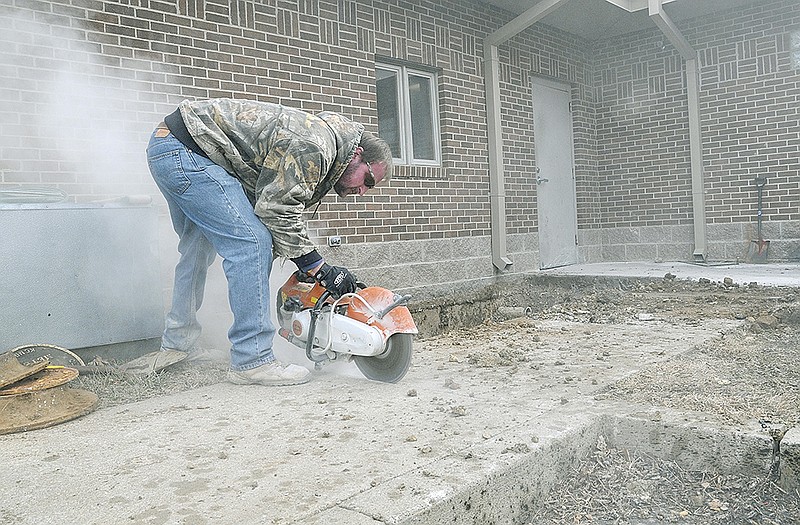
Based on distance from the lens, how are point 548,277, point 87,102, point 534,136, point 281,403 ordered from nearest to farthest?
point 281,403, point 87,102, point 548,277, point 534,136

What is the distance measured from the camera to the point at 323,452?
2.58 meters

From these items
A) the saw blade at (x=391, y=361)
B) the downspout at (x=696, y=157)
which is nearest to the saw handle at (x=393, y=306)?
the saw blade at (x=391, y=361)

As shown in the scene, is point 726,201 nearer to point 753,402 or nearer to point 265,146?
point 753,402

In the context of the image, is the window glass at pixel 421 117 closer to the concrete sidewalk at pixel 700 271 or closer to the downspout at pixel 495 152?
the downspout at pixel 495 152

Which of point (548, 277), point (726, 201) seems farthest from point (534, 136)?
point (726, 201)

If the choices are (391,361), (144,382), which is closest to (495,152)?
(391,361)

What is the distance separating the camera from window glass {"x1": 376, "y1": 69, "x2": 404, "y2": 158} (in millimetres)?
7500

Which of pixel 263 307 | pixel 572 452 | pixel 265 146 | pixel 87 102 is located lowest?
pixel 572 452

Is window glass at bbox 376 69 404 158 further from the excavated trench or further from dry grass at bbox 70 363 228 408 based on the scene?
dry grass at bbox 70 363 228 408

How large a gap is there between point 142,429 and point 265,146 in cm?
148

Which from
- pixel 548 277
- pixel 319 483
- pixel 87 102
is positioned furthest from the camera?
pixel 548 277

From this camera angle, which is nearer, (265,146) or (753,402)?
(753,402)

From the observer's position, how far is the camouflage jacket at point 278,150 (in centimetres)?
350

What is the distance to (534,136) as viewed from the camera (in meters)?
9.58
